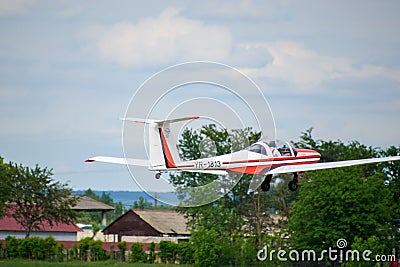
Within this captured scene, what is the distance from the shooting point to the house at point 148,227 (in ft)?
335

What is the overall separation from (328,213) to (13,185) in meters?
41.2

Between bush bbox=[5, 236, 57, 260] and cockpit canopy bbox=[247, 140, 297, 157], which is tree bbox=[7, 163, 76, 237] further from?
cockpit canopy bbox=[247, 140, 297, 157]

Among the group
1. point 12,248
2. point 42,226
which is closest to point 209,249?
point 12,248

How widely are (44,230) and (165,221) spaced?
15.0m

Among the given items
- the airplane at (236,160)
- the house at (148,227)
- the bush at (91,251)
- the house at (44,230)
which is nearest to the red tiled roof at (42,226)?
the house at (44,230)

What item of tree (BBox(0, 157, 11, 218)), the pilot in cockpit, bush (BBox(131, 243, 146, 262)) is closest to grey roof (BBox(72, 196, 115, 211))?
tree (BBox(0, 157, 11, 218))

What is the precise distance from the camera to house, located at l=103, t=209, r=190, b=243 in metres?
102

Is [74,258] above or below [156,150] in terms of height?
below

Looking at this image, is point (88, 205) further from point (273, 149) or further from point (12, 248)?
point (273, 149)

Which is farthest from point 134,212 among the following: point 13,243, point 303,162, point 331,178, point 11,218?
point 303,162

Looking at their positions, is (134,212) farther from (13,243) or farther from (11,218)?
(13,243)

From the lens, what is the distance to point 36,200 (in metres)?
99.5

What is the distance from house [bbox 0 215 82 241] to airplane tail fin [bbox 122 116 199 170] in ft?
201

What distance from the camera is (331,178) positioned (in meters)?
80.5
